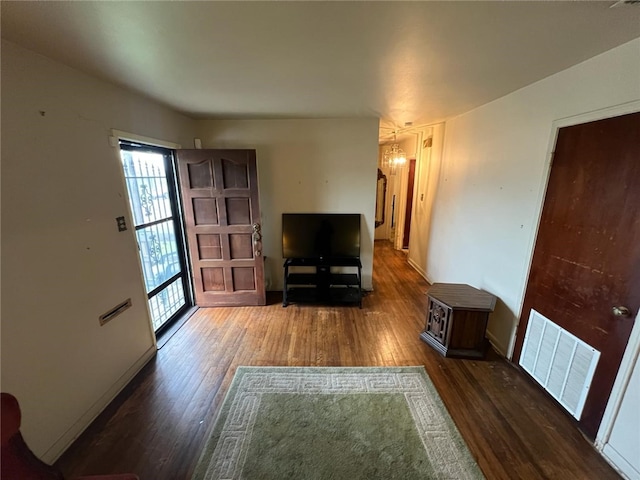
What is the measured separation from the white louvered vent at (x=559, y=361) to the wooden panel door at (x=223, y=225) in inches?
113

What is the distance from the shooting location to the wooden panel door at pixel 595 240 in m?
1.48

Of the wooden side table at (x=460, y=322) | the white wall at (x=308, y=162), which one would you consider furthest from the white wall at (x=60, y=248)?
the wooden side table at (x=460, y=322)

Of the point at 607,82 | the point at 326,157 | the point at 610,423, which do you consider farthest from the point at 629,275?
the point at 326,157

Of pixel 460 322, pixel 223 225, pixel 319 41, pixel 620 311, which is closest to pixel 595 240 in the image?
pixel 620 311

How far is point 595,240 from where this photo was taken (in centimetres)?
166

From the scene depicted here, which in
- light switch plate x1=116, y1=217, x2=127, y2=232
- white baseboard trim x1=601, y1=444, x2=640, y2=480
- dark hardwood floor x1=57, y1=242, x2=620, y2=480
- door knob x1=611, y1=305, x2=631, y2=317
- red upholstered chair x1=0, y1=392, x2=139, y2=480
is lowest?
dark hardwood floor x1=57, y1=242, x2=620, y2=480

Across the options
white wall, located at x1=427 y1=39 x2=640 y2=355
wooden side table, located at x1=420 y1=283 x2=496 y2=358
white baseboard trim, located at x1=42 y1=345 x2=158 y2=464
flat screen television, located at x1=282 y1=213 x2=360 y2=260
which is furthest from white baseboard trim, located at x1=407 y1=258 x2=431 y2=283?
white baseboard trim, located at x1=42 y1=345 x2=158 y2=464

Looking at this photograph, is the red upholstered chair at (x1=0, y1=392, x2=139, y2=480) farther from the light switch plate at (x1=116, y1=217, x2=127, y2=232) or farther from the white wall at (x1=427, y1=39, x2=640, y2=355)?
the white wall at (x1=427, y1=39, x2=640, y2=355)

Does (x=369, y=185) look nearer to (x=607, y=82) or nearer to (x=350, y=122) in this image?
(x=350, y=122)

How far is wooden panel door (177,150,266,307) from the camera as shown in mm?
3072

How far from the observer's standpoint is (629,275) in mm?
1479

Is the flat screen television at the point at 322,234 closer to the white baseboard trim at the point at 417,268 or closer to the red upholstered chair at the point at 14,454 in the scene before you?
the white baseboard trim at the point at 417,268

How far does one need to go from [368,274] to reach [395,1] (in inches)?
129

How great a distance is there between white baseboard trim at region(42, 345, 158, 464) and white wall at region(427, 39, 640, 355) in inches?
136
